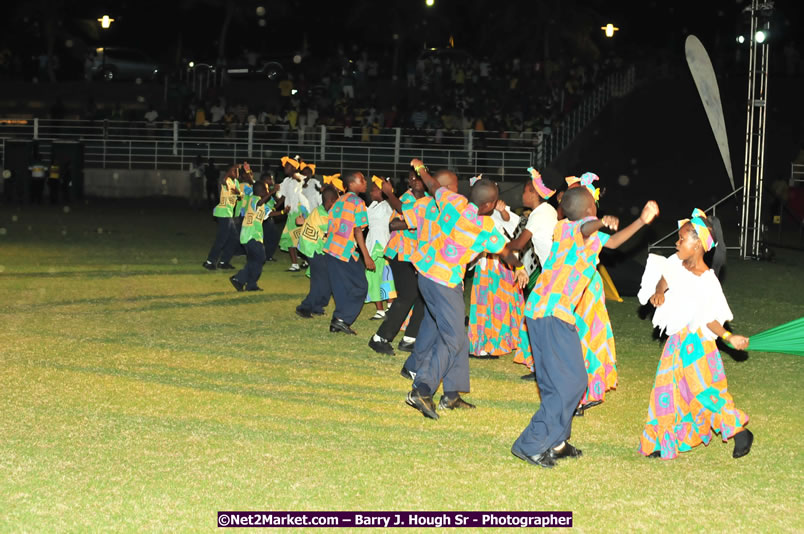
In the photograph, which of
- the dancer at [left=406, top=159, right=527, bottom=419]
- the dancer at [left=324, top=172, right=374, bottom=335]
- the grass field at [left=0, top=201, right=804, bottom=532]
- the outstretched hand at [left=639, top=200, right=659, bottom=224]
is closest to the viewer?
the grass field at [left=0, top=201, right=804, bottom=532]

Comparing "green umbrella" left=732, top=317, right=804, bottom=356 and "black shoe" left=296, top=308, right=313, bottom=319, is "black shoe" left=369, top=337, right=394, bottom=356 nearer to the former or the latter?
"black shoe" left=296, top=308, right=313, bottom=319

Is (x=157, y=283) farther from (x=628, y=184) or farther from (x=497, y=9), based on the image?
(x=497, y=9)

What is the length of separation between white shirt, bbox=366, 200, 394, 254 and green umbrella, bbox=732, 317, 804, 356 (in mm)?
3701

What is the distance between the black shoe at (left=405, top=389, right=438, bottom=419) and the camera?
7.40 m

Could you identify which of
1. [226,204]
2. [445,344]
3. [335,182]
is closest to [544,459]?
[445,344]

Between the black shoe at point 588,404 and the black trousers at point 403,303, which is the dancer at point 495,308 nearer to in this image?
the black trousers at point 403,303

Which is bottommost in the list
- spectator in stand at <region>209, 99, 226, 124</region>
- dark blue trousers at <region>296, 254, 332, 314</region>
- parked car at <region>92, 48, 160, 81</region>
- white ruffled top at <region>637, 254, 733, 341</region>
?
dark blue trousers at <region>296, 254, 332, 314</region>

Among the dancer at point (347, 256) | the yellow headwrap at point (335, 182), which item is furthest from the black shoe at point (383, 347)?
the yellow headwrap at point (335, 182)

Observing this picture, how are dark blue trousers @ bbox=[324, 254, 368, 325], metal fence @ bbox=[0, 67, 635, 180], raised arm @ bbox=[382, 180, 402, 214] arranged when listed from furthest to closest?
metal fence @ bbox=[0, 67, 635, 180], dark blue trousers @ bbox=[324, 254, 368, 325], raised arm @ bbox=[382, 180, 402, 214]

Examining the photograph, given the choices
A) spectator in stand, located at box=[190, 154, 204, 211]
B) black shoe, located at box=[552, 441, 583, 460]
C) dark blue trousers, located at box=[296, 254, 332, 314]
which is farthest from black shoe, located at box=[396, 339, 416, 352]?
spectator in stand, located at box=[190, 154, 204, 211]

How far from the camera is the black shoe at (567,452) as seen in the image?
6418mm

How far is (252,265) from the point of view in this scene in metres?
14.0

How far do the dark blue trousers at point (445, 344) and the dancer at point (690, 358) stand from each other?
145cm

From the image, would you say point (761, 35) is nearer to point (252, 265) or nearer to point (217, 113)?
point (252, 265)
